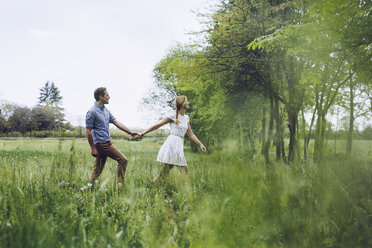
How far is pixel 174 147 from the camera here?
4969 mm

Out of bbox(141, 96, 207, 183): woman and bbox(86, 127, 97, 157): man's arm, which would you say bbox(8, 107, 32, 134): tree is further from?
bbox(141, 96, 207, 183): woman

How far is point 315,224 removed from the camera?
1.64m

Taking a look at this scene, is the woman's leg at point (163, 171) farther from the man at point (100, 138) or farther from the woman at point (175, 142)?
the man at point (100, 138)

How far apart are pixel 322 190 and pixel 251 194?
0.88m

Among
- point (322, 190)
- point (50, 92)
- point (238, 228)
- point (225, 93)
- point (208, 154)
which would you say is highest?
point (50, 92)

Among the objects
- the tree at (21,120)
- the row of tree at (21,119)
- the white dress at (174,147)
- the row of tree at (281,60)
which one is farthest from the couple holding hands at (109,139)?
the tree at (21,120)

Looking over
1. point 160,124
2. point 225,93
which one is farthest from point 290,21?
point 160,124

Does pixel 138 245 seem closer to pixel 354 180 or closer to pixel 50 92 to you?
pixel 354 180

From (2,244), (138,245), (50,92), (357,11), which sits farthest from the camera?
(50,92)

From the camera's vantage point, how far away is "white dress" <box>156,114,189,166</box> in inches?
190

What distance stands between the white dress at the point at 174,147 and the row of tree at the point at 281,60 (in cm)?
126

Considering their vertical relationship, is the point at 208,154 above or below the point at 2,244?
above

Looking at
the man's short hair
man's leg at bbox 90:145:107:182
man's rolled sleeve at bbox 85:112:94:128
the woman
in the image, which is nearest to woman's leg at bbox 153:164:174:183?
the woman

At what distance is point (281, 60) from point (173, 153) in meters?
8.35
